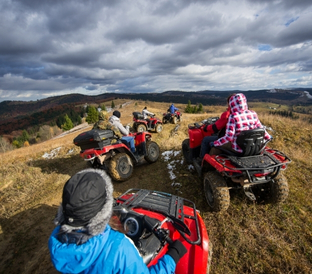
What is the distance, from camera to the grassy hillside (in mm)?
2365

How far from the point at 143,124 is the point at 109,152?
6015mm

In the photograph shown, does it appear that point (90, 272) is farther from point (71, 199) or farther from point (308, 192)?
point (308, 192)

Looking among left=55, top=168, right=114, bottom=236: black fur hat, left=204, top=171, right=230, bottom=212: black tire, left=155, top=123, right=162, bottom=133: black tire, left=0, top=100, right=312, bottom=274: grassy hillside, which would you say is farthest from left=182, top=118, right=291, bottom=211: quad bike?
left=155, top=123, right=162, bottom=133: black tire

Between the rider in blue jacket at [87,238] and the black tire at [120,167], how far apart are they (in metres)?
3.40

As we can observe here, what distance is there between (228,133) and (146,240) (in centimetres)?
217

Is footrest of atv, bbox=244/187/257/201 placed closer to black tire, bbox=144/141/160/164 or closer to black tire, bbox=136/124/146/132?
black tire, bbox=144/141/160/164

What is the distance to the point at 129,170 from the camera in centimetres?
512

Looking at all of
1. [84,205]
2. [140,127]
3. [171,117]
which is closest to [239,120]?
[84,205]

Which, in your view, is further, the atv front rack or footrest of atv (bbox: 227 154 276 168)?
footrest of atv (bbox: 227 154 276 168)

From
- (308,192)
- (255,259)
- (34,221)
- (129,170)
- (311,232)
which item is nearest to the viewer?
(255,259)

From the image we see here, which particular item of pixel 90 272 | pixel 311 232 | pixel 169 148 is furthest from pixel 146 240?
pixel 169 148

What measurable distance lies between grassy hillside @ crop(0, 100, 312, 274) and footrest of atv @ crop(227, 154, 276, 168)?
98 cm

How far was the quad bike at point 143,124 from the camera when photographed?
421 inches

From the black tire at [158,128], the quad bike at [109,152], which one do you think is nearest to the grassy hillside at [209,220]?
the quad bike at [109,152]
